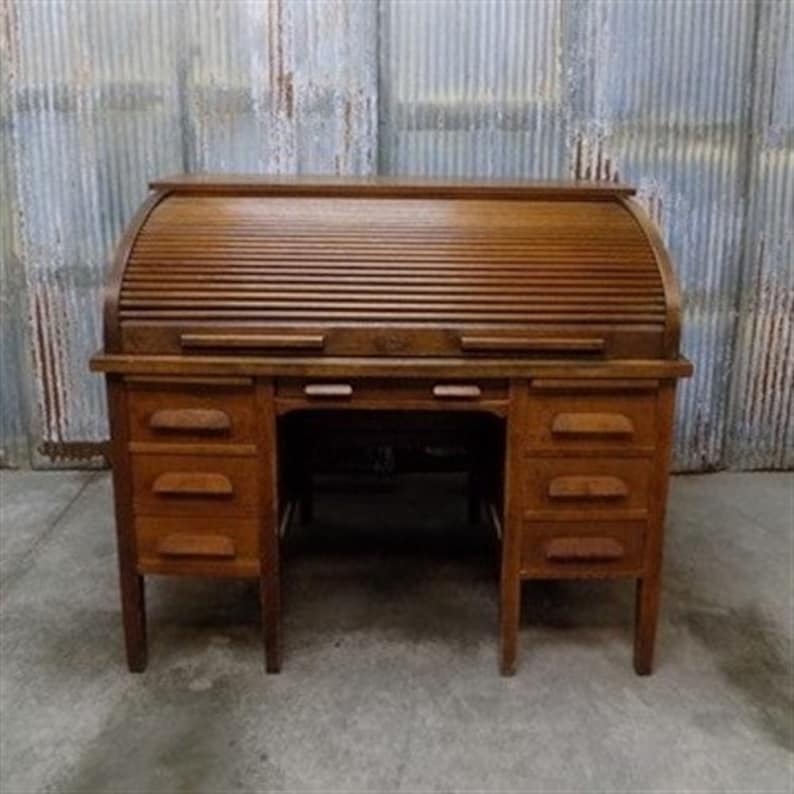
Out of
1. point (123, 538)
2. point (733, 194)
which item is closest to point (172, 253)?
point (123, 538)

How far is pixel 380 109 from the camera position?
3.74 metres

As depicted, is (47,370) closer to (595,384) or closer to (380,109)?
(380,109)

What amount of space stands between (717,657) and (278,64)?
259 cm

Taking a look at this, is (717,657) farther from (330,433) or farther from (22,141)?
(22,141)

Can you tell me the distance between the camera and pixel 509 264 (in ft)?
8.23

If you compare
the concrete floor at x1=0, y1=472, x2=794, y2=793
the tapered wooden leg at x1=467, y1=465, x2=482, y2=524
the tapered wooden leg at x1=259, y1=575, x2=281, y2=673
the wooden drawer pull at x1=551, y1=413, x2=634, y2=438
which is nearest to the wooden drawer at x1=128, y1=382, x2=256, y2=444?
the tapered wooden leg at x1=259, y1=575, x2=281, y2=673

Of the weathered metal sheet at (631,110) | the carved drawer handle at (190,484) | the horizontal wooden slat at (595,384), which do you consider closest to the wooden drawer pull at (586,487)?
the horizontal wooden slat at (595,384)

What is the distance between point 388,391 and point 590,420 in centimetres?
52

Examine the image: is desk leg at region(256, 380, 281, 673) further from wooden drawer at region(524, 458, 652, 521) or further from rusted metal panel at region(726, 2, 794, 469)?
rusted metal panel at region(726, 2, 794, 469)

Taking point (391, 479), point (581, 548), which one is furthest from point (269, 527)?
point (391, 479)

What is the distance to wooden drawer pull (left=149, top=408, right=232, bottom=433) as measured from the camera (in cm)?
246

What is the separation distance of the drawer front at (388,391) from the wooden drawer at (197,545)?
0.38 meters

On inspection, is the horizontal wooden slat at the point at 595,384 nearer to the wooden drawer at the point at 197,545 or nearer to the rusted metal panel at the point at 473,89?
the wooden drawer at the point at 197,545

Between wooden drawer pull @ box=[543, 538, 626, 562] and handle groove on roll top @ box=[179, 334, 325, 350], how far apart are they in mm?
820
